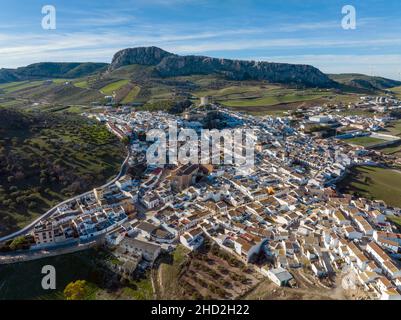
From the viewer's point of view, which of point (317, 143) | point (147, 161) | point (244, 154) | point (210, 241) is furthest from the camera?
point (317, 143)

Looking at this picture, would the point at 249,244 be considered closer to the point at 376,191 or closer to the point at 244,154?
the point at 376,191

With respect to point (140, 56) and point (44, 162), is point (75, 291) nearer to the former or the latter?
point (44, 162)

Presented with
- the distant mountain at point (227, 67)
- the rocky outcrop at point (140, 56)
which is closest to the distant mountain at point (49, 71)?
the rocky outcrop at point (140, 56)

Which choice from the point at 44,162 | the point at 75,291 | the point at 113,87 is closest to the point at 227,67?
the point at 113,87

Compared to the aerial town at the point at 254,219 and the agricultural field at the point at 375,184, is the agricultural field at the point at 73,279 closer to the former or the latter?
the aerial town at the point at 254,219

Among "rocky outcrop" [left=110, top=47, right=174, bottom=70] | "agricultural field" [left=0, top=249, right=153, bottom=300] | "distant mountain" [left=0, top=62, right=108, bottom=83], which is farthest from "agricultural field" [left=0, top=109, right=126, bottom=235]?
"distant mountain" [left=0, top=62, right=108, bottom=83]

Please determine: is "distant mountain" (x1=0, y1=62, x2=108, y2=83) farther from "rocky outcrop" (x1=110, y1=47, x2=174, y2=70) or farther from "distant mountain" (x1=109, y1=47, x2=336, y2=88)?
"distant mountain" (x1=109, y1=47, x2=336, y2=88)
